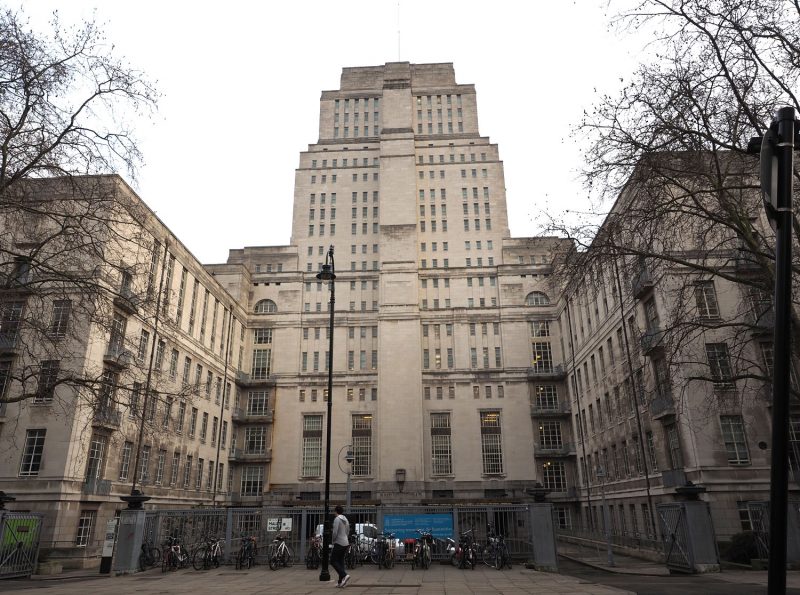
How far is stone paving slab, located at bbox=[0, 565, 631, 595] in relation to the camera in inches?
539

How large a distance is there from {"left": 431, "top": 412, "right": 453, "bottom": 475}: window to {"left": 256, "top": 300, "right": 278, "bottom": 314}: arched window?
21.5 metres

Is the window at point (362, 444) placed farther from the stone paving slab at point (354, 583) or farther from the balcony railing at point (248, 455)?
the stone paving slab at point (354, 583)

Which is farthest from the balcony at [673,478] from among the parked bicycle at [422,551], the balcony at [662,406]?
the parked bicycle at [422,551]

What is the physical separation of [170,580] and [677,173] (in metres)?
20.5

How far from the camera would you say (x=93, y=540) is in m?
29.6

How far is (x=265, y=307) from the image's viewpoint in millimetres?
61062

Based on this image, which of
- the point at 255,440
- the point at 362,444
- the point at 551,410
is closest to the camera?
the point at 551,410

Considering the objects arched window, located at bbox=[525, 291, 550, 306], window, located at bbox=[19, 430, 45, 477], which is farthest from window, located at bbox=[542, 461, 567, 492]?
window, located at bbox=[19, 430, 45, 477]

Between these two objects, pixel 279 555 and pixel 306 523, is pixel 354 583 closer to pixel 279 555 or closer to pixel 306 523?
pixel 279 555

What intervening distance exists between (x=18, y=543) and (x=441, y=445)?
40441mm

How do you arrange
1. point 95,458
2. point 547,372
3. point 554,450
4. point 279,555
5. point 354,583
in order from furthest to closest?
point 547,372 → point 554,450 → point 95,458 → point 279,555 → point 354,583

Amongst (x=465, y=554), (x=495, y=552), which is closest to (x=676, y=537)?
(x=495, y=552)

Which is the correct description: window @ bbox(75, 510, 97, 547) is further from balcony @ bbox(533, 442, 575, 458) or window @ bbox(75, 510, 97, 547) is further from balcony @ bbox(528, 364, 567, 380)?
balcony @ bbox(528, 364, 567, 380)

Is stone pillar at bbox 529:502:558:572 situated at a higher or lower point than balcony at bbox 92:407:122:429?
lower
